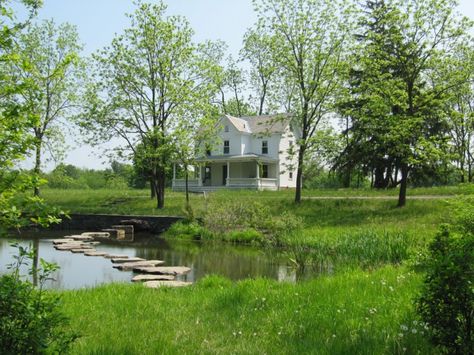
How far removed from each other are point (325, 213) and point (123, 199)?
16.9 metres

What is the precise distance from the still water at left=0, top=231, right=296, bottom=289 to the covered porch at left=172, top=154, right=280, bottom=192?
20.5 m

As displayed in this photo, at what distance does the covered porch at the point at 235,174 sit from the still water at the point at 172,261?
2050cm

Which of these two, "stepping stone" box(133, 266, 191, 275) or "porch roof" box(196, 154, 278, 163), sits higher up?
"porch roof" box(196, 154, 278, 163)

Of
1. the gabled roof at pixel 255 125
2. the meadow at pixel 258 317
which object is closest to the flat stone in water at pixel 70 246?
the meadow at pixel 258 317

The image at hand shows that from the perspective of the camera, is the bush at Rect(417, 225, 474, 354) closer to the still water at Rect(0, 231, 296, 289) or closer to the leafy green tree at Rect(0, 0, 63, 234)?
the leafy green tree at Rect(0, 0, 63, 234)

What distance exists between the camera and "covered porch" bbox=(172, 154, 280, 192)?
131 ft

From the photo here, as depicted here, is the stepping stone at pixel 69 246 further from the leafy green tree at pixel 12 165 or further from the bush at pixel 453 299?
the bush at pixel 453 299

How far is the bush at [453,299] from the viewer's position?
12.1 feet

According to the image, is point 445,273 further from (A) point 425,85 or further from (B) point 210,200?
(A) point 425,85

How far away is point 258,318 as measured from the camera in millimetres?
5871

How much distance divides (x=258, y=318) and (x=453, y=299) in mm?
2704

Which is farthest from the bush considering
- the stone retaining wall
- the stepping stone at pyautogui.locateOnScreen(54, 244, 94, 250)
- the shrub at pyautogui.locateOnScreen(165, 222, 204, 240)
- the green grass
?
the stone retaining wall

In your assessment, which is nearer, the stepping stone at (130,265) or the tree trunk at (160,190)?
the stepping stone at (130,265)

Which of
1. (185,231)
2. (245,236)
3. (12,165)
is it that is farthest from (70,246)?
(12,165)
